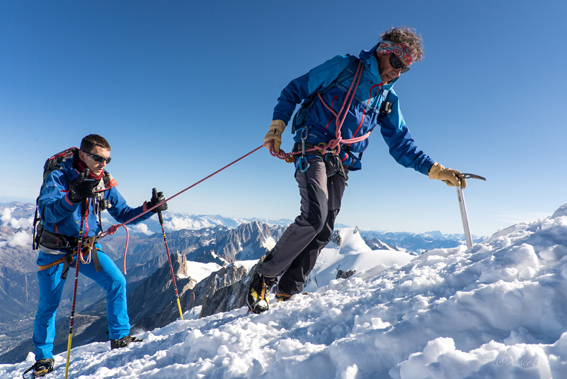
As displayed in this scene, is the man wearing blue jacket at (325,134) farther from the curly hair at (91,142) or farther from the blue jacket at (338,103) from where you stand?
the curly hair at (91,142)

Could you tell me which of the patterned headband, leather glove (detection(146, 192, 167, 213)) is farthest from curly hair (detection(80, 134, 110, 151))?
the patterned headband

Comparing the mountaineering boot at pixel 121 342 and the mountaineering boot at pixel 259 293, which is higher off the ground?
the mountaineering boot at pixel 259 293

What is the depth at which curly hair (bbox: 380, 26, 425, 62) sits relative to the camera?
407 cm

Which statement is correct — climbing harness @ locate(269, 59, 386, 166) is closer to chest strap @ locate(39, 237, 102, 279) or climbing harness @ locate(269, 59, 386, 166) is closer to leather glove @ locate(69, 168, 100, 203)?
leather glove @ locate(69, 168, 100, 203)

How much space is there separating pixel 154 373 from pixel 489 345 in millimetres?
2826

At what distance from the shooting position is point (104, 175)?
520 centimetres

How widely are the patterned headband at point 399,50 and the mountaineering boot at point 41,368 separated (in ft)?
24.4

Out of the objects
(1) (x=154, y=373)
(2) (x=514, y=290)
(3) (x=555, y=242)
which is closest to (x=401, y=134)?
(3) (x=555, y=242)

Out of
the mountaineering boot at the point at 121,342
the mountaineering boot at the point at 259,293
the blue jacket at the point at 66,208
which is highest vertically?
the blue jacket at the point at 66,208

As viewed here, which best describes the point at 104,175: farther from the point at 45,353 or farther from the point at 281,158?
the point at 281,158

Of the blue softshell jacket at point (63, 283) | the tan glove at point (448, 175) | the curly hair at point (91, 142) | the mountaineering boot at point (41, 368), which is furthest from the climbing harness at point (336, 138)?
the mountaineering boot at point (41, 368)

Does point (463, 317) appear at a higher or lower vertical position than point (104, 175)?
lower

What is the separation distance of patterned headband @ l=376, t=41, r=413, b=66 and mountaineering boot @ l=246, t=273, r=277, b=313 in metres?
3.84

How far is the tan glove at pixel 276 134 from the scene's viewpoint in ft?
13.7
